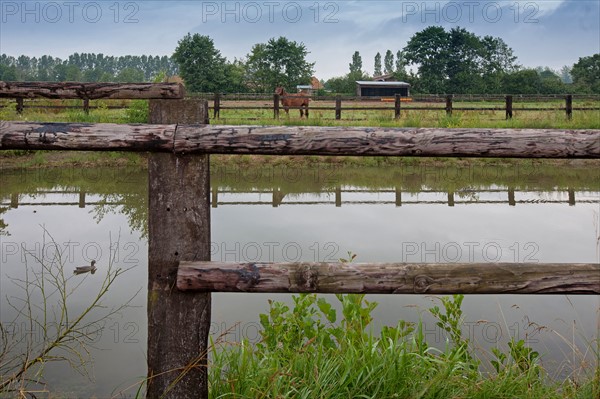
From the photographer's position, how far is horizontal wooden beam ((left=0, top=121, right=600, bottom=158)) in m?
2.08

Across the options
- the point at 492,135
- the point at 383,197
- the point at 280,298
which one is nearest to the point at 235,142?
the point at 492,135

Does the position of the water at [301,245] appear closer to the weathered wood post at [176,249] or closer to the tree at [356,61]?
the weathered wood post at [176,249]

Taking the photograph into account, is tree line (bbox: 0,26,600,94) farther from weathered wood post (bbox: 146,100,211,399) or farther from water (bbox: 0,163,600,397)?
weathered wood post (bbox: 146,100,211,399)

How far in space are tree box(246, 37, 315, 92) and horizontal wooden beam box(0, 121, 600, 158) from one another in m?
46.5

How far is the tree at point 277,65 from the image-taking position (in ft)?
158

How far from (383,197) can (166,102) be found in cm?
790

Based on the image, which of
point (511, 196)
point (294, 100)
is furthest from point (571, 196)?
point (294, 100)

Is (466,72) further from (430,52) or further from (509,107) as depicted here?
(509,107)

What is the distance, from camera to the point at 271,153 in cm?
209

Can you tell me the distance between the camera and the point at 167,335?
220cm

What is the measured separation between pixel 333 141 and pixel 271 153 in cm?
23

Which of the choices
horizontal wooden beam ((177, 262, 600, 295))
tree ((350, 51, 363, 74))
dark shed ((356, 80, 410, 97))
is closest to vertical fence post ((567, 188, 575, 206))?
horizontal wooden beam ((177, 262, 600, 295))

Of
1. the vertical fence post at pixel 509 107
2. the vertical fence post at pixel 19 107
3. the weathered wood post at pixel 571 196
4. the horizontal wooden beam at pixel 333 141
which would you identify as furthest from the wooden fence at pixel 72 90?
the vertical fence post at pixel 509 107

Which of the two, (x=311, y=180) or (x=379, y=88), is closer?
(x=311, y=180)
